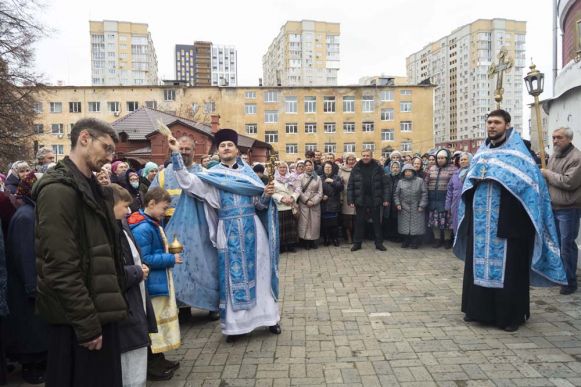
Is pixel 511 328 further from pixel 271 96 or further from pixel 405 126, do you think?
pixel 405 126

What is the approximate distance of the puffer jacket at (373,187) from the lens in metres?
10.2

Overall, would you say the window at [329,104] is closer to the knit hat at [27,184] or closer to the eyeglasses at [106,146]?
the knit hat at [27,184]

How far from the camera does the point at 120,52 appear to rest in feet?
319

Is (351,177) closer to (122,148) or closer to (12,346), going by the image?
(12,346)

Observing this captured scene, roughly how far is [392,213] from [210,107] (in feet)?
163

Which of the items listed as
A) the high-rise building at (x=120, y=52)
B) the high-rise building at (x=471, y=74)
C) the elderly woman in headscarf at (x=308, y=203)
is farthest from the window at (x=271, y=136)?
the elderly woman in headscarf at (x=308, y=203)

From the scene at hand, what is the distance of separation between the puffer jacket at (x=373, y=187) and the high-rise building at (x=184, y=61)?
189920 mm

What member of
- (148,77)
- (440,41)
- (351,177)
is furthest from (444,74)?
(351,177)

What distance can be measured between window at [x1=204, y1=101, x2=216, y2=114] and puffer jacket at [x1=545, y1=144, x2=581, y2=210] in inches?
2113

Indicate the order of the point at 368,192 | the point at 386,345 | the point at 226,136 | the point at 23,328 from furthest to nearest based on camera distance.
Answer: the point at 368,192 < the point at 226,136 < the point at 386,345 < the point at 23,328

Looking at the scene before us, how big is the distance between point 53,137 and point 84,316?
63345mm

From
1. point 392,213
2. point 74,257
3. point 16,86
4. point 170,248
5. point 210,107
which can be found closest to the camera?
point 74,257

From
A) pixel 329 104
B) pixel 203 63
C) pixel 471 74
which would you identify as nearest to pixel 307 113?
pixel 329 104

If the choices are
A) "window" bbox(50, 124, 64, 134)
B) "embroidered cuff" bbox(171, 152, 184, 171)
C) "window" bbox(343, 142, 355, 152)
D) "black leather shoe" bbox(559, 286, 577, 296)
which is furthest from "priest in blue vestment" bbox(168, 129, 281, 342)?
"window" bbox(50, 124, 64, 134)
